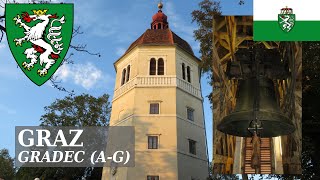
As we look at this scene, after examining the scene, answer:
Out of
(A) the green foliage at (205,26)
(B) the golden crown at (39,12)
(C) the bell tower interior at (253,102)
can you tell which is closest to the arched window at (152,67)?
(A) the green foliage at (205,26)

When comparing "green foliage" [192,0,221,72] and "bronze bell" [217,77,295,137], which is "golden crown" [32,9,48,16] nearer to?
"bronze bell" [217,77,295,137]

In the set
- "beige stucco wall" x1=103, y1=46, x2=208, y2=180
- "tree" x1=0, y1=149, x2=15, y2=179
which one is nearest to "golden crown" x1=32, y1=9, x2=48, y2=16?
"beige stucco wall" x1=103, y1=46, x2=208, y2=180

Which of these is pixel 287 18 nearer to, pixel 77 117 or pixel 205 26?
pixel 205 26

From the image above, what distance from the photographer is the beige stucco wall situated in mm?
30484

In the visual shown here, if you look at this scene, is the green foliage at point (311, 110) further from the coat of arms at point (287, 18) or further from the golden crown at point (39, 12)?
the golden crown at point (39, 12)

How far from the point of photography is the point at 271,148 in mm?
13797

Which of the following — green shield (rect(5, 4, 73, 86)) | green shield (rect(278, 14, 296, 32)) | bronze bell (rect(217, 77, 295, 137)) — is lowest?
bronze bell (rect(217, 77, 295, 137))

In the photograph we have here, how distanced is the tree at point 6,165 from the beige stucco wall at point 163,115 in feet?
75.4

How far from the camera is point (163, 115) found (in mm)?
32000

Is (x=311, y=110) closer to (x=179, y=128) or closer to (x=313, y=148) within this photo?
(x=313, y=148)

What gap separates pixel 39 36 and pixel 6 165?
50.9 metres

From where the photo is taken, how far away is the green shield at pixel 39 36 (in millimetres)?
8211

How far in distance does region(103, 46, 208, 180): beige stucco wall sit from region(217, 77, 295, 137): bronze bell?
19.4 meters

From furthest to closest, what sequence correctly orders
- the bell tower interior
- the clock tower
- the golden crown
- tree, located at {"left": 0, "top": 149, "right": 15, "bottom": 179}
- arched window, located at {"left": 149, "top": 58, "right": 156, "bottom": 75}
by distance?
tree, located at {"left": 0, "top": 149, "right": 15, "bottom": 179}
arched window, located at {"left": 149, "top": 58, "right": 156, "bottom": 75}
the clock tower
the bell tower interior
the golden crown
